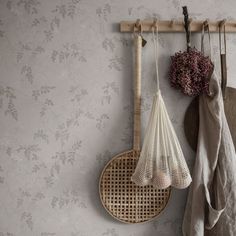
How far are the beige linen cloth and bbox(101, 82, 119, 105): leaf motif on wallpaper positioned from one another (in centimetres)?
46

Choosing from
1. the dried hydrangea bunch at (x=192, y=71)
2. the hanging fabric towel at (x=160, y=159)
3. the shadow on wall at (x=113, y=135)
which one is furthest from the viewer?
the shadow on wall at (x=113, y=135)

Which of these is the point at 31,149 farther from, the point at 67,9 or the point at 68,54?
the point at 67,9

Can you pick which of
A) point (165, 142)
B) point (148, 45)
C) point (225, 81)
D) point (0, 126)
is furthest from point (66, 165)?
point (225, 81)

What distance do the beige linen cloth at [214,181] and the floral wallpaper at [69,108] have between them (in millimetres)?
124

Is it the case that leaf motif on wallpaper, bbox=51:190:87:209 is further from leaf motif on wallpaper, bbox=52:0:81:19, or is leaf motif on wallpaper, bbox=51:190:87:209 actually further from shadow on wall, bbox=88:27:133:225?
leaf motif on wallpaper, bbox=52:0:81:19

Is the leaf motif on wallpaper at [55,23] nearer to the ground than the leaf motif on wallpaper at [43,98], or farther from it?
farther from it

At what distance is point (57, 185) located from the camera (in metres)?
1.74

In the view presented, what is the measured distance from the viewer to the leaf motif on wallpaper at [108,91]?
175cm

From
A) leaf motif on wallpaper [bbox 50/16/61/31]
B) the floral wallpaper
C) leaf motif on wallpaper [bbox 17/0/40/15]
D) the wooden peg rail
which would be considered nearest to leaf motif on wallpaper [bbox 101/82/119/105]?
the floral wallpaper

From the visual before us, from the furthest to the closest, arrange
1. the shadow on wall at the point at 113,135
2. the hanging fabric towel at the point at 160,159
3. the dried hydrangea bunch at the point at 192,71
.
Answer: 1. the shadow on wall at the point at 113,135
2. the dried hydrangea bunch at the point at 192,71
3. the hanging fabric towel at the point at 160,159

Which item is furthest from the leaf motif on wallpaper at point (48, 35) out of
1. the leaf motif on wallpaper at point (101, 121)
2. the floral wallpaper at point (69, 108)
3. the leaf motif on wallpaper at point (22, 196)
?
the leaf motif on wallpaper at point (22, 196)

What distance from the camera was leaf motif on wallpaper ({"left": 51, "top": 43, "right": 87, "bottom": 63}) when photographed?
5.74 feet

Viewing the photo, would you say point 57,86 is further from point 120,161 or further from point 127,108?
point 120,161

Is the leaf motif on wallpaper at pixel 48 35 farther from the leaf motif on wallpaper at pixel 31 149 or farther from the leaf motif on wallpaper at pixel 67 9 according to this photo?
the leaf motif on wallpaper at pixel 31 149
